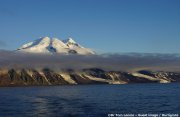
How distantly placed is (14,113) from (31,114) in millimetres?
6769

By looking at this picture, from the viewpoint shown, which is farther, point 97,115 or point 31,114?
point 31,114

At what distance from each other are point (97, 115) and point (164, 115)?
A: 707 inches

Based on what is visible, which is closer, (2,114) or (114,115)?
(114,115)

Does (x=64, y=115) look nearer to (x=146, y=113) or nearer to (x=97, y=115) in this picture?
(x=97, y=115)

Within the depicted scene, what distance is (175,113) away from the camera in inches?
4181

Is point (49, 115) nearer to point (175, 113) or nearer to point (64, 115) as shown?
point (64, 115)

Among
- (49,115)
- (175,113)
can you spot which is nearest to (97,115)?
(49,115)

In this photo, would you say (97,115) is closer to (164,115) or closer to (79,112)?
(79,112)

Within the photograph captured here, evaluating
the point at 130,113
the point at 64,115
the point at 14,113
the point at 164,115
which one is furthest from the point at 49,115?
the point at 164,115

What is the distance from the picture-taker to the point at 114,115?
10256 cm

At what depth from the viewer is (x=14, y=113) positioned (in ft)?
376

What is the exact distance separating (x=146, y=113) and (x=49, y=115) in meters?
27.3

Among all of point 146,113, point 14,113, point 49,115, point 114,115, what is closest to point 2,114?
point 14,113

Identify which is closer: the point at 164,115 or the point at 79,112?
the point at 164,115
